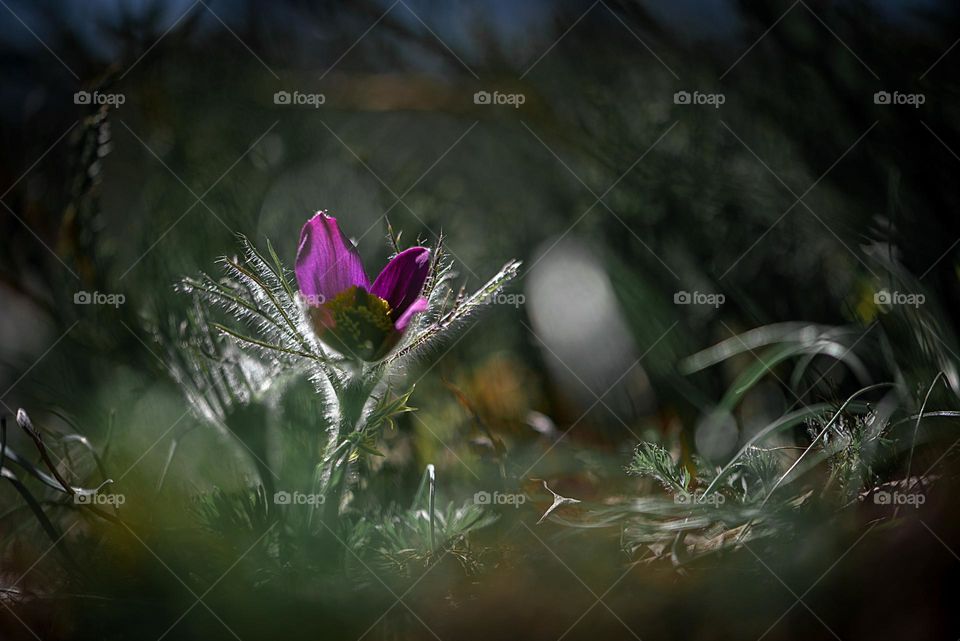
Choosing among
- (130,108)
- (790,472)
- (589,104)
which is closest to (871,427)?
(790,472)

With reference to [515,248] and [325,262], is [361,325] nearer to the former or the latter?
[325,262]

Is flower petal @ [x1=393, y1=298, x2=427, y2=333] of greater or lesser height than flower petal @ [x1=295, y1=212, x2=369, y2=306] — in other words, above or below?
below

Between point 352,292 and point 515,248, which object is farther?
point 515,248

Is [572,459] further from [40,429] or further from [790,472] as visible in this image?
[40,429]

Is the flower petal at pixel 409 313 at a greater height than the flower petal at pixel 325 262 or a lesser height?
lesser

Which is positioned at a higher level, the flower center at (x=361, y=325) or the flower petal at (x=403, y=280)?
the flower petal at (x=403, y=280)

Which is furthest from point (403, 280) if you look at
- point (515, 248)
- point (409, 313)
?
point (515, 248)
